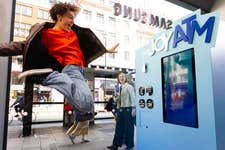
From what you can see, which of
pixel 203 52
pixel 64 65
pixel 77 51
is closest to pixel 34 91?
pixel 64 65

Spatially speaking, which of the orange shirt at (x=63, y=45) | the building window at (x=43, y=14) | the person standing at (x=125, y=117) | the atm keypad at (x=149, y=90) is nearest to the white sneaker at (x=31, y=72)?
the orange shirt at (x=63, y=45)

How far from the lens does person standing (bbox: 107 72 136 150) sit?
12.2ft

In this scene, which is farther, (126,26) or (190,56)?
(126,26)

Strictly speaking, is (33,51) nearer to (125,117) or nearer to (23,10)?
(23,10)

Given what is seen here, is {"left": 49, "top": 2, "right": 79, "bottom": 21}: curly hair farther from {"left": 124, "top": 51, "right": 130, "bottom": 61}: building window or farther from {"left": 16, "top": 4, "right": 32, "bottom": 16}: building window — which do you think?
{"left": 124, "top": 51, "right": 130, "bottom": 61}: building window

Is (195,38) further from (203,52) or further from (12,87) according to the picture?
(12,87)

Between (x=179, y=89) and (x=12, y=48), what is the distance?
2.09 m

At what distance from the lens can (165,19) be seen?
12.2 ft

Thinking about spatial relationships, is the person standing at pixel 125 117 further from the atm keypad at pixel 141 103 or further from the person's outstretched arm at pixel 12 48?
the person's outstretched arm at pixel 12 48

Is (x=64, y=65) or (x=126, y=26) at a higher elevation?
(x=126, y=26)

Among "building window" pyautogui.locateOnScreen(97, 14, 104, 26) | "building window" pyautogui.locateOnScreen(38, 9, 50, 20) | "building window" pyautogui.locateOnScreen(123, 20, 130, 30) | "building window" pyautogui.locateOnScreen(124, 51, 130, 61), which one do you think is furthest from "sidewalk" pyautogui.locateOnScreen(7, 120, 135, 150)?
"building window" pyautogui.locateOnScreen(123, 20, 130, 30)

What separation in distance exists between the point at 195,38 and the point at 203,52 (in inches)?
8.4

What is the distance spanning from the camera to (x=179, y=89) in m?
2.64

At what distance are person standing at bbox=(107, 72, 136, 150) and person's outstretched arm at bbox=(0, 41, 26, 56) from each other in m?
1.99
